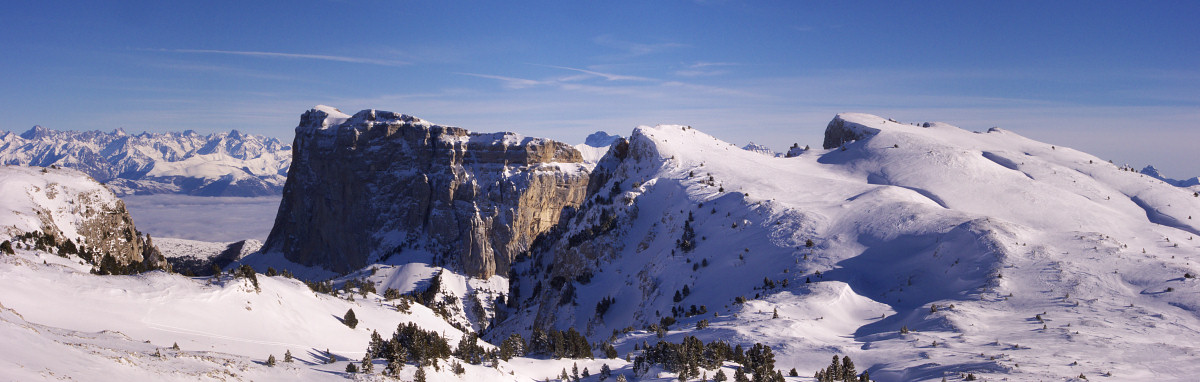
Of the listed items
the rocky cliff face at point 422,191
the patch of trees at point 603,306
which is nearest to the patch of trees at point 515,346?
the patch of trees at point 603,306

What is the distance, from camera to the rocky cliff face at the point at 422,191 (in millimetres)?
159500

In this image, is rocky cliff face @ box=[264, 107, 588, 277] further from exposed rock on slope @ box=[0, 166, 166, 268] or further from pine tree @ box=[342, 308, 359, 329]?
pine tree @ box=[342, 308, 359, 329]

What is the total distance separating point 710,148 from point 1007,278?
42.4 m

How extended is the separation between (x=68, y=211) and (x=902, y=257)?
181ft

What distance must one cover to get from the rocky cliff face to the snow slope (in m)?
81.6

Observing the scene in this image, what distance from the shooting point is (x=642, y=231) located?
60.3 m

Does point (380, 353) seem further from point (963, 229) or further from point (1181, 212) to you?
point (1181, 212)

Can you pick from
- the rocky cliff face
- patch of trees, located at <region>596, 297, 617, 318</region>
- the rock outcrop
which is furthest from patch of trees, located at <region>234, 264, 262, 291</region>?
the rocky cliff face

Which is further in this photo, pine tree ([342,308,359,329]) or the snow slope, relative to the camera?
pine tree ([342,308,359,329])

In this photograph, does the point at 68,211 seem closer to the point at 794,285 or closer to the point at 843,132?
the point at 794,285

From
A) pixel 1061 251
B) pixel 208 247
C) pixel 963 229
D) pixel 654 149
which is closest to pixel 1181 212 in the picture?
pixel 1061 251

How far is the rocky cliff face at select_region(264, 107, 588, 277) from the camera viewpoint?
15950cm

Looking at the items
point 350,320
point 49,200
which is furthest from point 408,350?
point 49,200

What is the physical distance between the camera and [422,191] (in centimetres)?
16400
